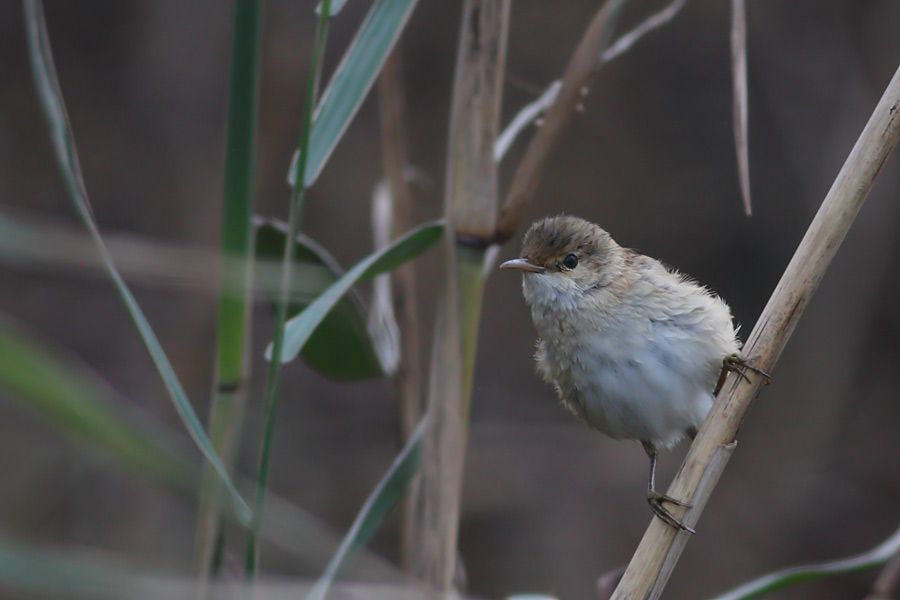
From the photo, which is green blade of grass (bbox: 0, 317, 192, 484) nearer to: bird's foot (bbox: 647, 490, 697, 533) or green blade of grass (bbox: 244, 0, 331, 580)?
green blade of grass (bbox: 244, 0, 331, 580)

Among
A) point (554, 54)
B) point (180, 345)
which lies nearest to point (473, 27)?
point (180, 345)

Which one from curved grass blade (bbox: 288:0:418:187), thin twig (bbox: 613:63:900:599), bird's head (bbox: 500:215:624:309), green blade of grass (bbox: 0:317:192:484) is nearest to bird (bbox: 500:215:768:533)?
bird's head (bbox: 500:215:624:309)

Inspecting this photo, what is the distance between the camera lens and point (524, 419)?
6.16 metres

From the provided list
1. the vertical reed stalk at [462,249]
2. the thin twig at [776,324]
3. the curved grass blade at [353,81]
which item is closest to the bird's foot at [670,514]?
the thin twig at [776,324]

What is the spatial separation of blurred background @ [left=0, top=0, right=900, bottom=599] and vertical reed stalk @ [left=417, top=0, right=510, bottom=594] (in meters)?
3.53

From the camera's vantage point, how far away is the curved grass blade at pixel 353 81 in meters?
1.63

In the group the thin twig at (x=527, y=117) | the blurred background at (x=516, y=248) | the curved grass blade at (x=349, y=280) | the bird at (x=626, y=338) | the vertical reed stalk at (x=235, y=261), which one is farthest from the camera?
the blurred background at (x=516, y=248)

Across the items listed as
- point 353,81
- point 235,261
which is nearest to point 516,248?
point 353,81

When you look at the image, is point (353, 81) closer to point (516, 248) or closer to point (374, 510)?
point (374, 510)

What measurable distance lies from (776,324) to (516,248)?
420 centimetres

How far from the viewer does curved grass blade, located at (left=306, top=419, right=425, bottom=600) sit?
1.69 metres

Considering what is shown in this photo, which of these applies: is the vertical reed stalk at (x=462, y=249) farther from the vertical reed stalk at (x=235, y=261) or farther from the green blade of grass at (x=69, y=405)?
the green blade of grass at (x=69, y=405)

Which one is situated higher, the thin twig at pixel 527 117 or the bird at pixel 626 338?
the thin twig at pixel 527 117

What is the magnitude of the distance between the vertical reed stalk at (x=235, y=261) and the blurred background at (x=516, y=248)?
3520 mm
